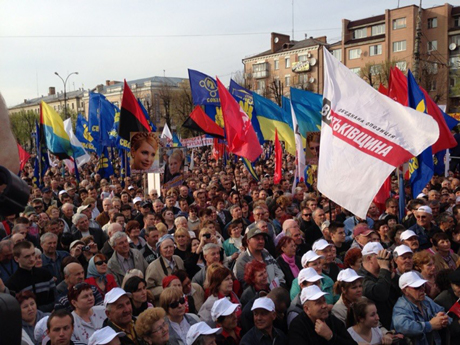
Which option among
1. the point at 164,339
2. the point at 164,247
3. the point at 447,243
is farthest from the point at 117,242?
the point at 447,243

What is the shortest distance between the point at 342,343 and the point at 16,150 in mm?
3629

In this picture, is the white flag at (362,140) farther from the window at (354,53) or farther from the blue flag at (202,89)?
the window at (354,53)

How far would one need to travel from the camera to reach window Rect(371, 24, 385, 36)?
6106 cm

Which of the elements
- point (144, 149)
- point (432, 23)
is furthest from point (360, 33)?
point (144, 149)

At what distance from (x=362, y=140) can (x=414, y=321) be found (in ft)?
7.86

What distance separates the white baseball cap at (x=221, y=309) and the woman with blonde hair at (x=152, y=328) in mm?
621

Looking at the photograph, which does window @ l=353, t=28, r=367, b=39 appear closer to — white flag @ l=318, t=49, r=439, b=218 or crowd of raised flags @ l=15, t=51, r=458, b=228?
crowd of raised flags @ l=15, t=51, r=458, b=228

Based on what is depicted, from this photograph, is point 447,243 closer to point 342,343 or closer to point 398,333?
point 398,333

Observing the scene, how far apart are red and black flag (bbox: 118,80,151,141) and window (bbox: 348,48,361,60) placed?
179 ft

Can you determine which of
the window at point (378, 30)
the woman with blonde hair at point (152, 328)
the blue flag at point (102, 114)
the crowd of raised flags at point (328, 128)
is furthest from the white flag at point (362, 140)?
the window at point (378, 30)

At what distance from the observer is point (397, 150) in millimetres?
6172

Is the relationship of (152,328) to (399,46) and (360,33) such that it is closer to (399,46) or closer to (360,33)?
(399,46)

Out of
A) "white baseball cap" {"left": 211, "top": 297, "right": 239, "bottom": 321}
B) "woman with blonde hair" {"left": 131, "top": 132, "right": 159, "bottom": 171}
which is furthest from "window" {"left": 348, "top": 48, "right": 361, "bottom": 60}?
"white baseball cap" {"left": 211, "top": 297, "right": 239, "bottom": 321}

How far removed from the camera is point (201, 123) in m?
14.2
